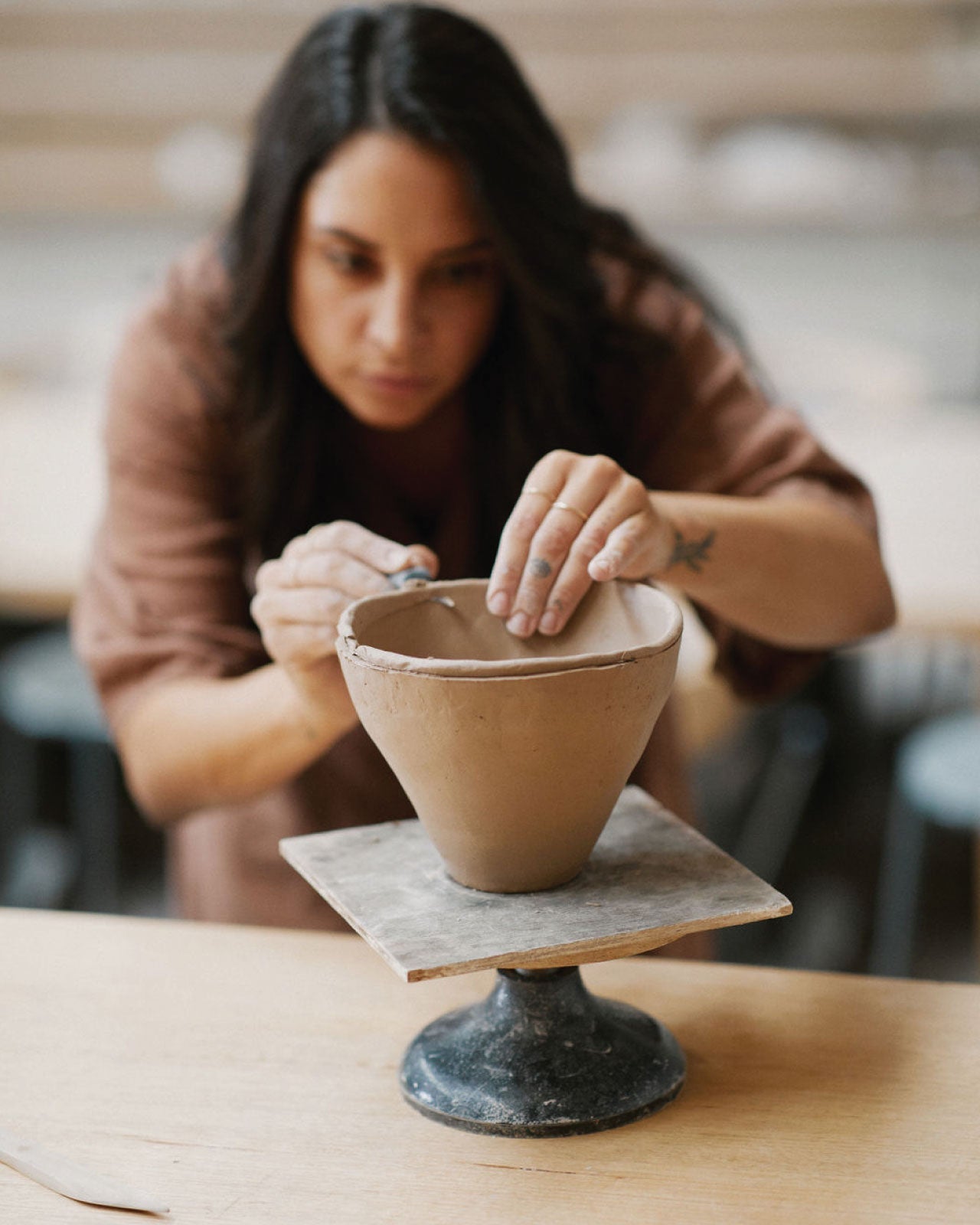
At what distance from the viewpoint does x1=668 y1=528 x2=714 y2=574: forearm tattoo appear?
1088mm

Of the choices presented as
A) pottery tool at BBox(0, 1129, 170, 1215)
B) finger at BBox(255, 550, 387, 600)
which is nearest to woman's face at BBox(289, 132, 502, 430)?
finger at BBox(255, 550, 387, 600)

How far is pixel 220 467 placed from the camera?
1429mm

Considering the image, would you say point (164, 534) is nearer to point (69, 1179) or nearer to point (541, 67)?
point (69, 1179)

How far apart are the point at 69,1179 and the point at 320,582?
1.45ft

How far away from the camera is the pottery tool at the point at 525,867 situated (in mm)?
804

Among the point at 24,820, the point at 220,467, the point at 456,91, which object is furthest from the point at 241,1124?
the point at 24,820

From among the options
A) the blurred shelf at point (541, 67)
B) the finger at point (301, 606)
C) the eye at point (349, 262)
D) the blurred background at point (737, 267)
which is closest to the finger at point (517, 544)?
the finger at point (301, 606)

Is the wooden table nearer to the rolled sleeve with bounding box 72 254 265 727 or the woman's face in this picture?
the rolled sleeve with bounding box 72 254 265 727

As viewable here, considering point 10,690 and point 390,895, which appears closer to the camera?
point 390,895

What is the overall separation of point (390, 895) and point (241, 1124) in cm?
17

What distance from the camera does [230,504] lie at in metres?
1.44

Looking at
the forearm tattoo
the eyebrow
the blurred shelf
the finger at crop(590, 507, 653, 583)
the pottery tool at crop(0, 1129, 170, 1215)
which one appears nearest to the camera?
the pottery tool at crop(0, 1129, 170, 1215)

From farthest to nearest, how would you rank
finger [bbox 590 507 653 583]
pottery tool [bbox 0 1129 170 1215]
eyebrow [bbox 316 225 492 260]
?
eyebrow [bbox 316 225 492 260], finger [bbox 590 507 653 583], pottery tool [bbox 0 1129 170 1215]

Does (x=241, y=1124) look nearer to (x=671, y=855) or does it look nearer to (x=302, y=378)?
(x=671, y=855)
